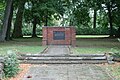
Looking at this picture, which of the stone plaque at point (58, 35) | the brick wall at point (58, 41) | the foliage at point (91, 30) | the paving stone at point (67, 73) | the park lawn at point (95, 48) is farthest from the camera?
the foliage at point (91, 30)

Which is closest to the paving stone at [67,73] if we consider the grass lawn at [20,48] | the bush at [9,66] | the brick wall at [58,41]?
the bush at [9,66]

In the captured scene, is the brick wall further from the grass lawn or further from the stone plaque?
the grass lawn

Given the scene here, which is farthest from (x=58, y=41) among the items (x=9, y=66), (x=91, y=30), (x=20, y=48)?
(x=91, y=30)

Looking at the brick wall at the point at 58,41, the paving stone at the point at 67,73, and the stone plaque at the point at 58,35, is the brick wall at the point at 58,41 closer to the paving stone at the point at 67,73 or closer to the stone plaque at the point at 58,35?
the stone plaque at the point at 58,35

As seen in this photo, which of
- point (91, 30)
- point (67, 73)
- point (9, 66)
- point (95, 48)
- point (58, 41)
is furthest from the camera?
point (91, 30)

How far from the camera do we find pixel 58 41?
2489 cm

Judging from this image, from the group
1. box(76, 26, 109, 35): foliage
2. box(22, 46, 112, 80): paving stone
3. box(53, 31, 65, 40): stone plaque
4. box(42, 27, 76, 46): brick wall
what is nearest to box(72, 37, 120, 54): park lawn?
box(42, 27, 76, 46): brick wall

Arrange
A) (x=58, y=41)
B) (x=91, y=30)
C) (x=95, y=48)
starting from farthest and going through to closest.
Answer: (x=91, y=30) < (x=58, y=41) < (x=95, y=48)

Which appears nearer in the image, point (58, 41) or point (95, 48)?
point (95, 48)

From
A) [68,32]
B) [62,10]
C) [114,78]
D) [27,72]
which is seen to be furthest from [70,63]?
[62,10]

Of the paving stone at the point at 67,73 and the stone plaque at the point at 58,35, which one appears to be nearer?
the paving stone at the point at 67,73

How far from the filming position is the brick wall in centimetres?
2455

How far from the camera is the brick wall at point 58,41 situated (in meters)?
24.5

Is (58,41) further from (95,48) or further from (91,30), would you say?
(91,30)
